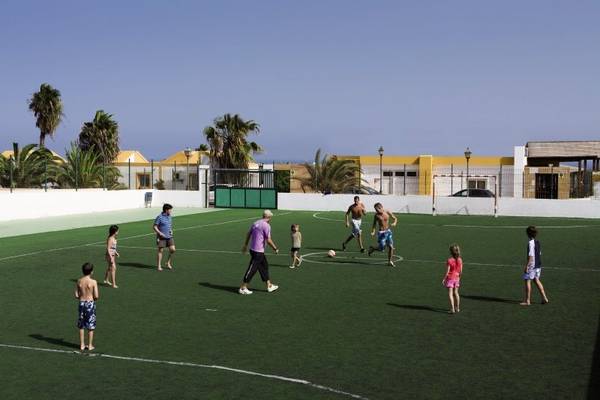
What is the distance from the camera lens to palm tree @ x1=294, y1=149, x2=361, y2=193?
5938cm

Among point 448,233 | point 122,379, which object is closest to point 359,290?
point 122,379

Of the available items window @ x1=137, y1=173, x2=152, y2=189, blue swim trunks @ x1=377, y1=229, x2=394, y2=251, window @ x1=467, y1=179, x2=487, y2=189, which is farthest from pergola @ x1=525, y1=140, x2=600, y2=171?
blue swim trunks @ x1=377, y1=229, x2=394, y2=251

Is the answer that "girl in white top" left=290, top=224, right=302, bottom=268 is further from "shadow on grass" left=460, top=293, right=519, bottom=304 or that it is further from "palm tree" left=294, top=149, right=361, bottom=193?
"palm tree" left=294, top=149, right=361, bottom=193

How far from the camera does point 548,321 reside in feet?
46.2

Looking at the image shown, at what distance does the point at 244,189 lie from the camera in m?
53.2

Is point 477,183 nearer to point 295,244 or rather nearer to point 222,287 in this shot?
point 295,244

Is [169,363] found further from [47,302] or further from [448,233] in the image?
[448,233]

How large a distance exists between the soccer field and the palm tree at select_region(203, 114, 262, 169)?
43666 millimetres

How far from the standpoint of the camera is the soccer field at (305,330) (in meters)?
10.1

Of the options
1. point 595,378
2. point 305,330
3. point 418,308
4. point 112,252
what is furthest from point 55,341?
point 595,378

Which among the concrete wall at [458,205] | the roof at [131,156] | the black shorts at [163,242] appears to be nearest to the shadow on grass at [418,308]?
the black shorts at [163,242]

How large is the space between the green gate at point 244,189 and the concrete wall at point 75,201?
5.75ft

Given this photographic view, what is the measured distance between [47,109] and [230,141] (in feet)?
65.8

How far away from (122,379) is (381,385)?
375cm
